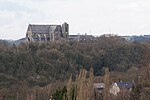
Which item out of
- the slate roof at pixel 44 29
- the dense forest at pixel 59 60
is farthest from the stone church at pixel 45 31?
the dense forest at pixel 59 60

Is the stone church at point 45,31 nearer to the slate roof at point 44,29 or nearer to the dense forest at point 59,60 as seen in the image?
the slate roof at point 44,29

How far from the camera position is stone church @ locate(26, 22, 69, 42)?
6812 cm

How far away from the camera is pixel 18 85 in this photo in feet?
136

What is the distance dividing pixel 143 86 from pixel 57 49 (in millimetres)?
36810

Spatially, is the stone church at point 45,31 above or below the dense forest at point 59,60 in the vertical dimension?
above

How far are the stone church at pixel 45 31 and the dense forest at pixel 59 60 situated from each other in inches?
375

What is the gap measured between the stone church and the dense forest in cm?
953

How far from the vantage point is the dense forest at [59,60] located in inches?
1799

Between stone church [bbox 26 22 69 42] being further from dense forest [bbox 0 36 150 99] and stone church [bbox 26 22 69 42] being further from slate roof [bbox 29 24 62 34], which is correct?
dense forest [bbox 0 36 150 99]

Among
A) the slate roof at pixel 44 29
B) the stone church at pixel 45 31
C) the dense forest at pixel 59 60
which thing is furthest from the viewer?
the stone church at pixel 45 31

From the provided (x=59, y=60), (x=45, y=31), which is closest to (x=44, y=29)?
(x=45, y=31)

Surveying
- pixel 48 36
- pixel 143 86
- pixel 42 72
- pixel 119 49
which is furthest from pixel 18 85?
pixel 48 36

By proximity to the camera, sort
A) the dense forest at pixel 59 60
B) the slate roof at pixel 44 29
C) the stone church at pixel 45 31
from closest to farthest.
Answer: the dense forest at pixel 59 60 → the slate roof at pixel 44 29 → the stone church at pixel 45 31

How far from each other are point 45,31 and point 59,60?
724 inches
